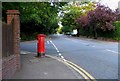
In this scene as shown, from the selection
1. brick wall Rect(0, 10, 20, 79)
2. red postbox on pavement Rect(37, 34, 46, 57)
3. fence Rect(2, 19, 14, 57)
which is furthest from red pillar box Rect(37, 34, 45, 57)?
fence Rect(2, 19, 14, 57)

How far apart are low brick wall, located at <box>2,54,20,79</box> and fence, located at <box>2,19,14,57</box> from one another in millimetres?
196

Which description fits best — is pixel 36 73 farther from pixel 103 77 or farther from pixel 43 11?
pixel 43 11

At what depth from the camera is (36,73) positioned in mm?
12359

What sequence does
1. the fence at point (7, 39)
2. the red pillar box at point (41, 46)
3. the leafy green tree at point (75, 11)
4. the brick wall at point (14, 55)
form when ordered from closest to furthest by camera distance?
the fence at point (7, 39), the brick wall at point (14, 55), the red pillar box at point (41, 46), the leafy green tree at point (75, 11)

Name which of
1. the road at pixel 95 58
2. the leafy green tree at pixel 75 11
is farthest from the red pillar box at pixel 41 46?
the leafy green tree at pixel 75 11

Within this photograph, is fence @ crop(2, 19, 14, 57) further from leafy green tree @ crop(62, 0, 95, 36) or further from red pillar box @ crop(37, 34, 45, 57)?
leafy green tree @ crop(62, 0, 95, 36)

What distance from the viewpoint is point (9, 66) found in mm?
10883

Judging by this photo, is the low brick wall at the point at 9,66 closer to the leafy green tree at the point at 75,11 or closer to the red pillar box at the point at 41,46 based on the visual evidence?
the red pillar box at the point at 41,46

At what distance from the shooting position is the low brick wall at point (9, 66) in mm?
9984

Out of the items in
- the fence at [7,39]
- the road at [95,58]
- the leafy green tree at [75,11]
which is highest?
the leafy green tree at [75,11]

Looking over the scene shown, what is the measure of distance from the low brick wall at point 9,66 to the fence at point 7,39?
0.20 metres

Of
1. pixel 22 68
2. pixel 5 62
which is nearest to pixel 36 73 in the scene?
pixel 22 68

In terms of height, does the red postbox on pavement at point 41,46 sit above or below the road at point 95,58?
above

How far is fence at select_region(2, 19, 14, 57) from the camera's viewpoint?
10328 mm
